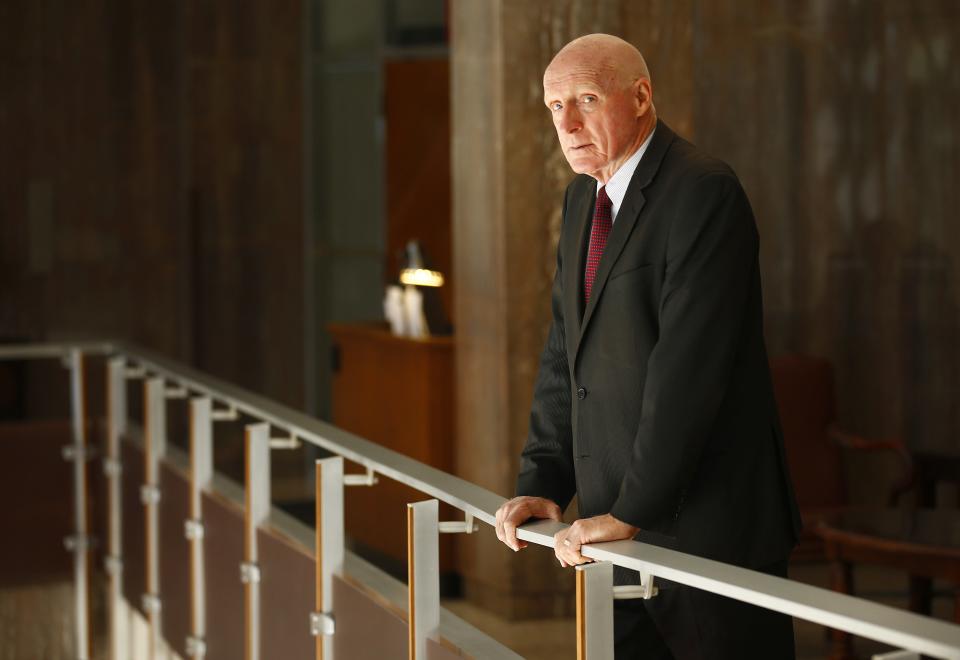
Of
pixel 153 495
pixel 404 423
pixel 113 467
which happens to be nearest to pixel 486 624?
pixel 404 423

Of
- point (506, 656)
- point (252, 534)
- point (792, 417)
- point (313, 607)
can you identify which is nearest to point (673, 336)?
point (506, 656)

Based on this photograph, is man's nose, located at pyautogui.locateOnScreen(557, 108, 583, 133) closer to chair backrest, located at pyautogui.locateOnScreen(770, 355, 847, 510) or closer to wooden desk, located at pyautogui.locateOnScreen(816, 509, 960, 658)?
wooden desk, located at pyautogui.locateOnScreen(816, 509, 960, 658)

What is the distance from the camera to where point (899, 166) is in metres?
7.15

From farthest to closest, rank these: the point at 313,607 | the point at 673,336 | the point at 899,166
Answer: the point at 899,166 < the point at 313,607 < the point at 673,336

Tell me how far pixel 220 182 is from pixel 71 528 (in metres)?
4.00

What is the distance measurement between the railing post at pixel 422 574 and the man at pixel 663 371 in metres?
0.27

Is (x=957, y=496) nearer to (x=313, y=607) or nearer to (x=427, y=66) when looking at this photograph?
(x=313, y=607)

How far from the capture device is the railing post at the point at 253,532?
3.79 m

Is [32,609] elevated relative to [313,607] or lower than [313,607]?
lower

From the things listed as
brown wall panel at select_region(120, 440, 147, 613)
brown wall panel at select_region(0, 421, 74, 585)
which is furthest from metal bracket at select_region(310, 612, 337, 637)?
brown wall panel at select_region(0, 421, 74, 585)

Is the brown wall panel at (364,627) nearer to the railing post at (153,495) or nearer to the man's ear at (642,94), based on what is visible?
the man's ear at (642,94)

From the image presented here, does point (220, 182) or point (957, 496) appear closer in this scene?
point (957, 496)

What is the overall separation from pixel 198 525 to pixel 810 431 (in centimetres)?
322

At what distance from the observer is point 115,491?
254 inches
